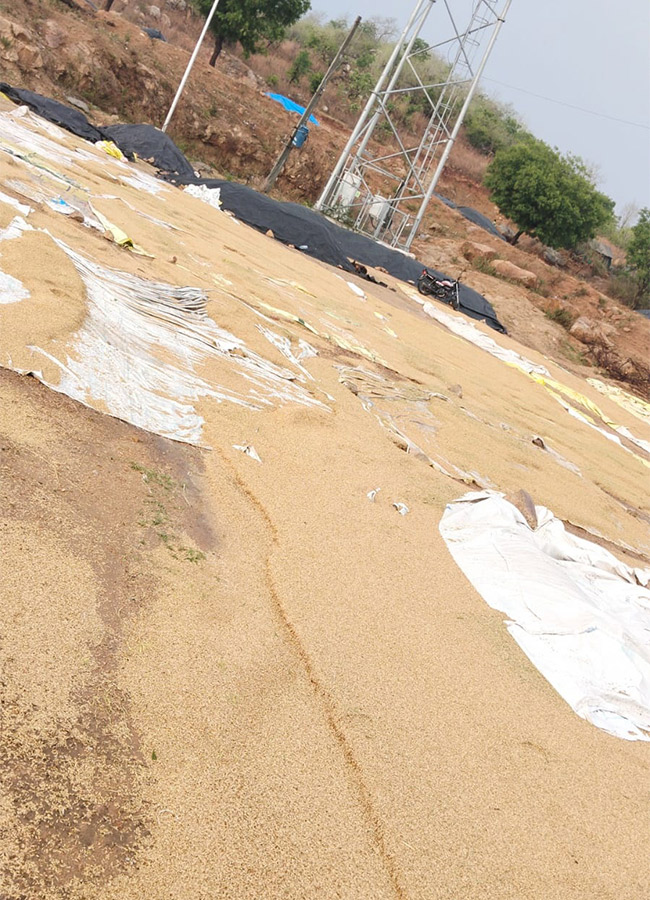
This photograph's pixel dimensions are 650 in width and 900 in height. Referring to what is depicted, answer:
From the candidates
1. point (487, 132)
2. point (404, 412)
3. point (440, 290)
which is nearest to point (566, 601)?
point (404, 412)

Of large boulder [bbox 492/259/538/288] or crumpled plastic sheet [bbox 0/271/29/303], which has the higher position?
large boulder [bbox 492/259/538/288]

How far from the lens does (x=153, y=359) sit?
4.30 metres

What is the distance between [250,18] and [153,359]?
79.7 ft

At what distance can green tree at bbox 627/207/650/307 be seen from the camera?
87.3 feet

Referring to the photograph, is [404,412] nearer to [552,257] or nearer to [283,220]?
[283,220]

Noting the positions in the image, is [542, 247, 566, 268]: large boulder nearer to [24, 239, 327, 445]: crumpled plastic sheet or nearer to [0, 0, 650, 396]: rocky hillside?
[0, 0, 650, 396]: rocky hillside

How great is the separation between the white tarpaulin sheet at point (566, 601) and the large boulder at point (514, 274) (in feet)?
55.7

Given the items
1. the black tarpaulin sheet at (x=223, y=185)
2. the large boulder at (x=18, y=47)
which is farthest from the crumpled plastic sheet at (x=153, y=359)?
the large boulder at (x=18, y=47)

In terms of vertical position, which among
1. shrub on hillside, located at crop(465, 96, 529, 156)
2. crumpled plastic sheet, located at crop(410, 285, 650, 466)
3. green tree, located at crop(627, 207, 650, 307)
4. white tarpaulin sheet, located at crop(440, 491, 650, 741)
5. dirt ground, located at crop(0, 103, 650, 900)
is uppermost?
shrub on hillside, located at crop(465, 96, 529, 156)

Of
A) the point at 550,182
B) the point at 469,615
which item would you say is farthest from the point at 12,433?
the point at 550,182

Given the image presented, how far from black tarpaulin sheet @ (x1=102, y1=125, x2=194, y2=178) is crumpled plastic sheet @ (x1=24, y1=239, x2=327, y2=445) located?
9510 mm

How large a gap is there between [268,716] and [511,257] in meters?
22.8

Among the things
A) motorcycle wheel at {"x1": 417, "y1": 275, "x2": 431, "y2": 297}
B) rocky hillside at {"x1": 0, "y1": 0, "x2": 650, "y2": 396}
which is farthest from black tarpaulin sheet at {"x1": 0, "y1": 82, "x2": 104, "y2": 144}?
motorcycle wheel at {"x1": 417, "y1": 275, "x2": 431, "y2": 297}

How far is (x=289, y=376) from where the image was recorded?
5023 millimetres
